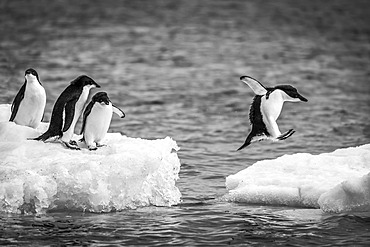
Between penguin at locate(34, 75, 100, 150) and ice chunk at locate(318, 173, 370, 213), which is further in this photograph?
penguin at locate(34, 75, 100, 150)

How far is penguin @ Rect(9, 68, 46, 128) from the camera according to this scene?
505 inches

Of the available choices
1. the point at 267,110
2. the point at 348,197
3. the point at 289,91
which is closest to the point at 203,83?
the point at 289,91

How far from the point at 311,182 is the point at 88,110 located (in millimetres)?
3355

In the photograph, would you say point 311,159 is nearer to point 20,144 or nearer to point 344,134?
point 20,144

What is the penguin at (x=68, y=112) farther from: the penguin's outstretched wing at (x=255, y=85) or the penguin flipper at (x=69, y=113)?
the penguin's outstretched wing at (x=255, y=85)

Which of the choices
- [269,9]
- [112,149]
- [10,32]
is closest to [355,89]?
[112,149]

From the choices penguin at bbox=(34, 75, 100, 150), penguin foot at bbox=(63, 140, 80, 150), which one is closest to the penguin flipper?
penguin at bbox=(34, 75, 100, 150)

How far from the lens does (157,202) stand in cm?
1252

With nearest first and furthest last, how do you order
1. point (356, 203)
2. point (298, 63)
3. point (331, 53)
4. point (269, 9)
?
1. point (356, 203)
2. point (298, 63)
3. point (331, 53)
4. point (269, 9)

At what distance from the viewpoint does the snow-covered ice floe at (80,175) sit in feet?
38.3

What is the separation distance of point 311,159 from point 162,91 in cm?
1368

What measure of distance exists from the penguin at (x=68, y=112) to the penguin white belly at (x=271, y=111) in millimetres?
2403

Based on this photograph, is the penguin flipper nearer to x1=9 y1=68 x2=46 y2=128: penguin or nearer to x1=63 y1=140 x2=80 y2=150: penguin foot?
x1=63 y1=140 x2=80 y2=150: penguin foot

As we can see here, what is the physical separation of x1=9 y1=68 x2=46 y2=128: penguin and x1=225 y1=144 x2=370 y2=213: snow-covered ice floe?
304 cm
